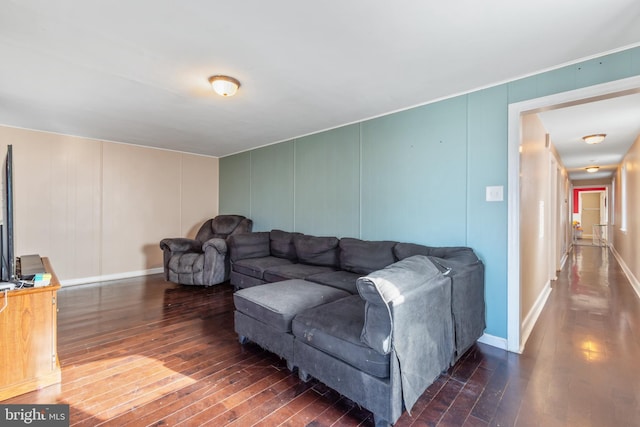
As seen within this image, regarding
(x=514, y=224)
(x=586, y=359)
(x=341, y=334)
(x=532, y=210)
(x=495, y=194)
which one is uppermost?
(x=495, y=194)

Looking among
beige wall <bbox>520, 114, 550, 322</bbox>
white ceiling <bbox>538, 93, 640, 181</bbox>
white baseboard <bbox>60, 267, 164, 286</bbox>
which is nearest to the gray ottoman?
beige wall <bbox>520, 114, 550, 322</bbox>

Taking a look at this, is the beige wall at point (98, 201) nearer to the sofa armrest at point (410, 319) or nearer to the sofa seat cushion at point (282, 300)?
the sofa seat cushion at point (282, 300)

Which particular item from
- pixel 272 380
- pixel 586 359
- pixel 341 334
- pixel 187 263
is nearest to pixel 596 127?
pixel 586 359

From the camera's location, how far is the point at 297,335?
6.49 feet

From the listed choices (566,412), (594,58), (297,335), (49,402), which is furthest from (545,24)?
(49,402)

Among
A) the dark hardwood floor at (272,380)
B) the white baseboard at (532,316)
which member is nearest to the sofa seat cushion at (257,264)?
the dark hardwood floor at (272,380)

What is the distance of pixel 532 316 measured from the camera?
3143 millimetres

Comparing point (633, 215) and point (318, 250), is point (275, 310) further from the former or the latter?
point (633, 215)

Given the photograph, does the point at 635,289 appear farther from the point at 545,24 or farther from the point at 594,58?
the point at 545,24

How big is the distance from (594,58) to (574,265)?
20.1ft

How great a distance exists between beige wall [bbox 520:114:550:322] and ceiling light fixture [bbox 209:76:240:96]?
259 cm

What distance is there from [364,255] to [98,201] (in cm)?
435

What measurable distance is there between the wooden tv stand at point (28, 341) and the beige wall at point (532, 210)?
3.61 meters

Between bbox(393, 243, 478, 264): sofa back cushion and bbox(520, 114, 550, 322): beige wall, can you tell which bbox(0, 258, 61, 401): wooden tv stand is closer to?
bbox(393, 243, 478, 264): sofa back cushion
